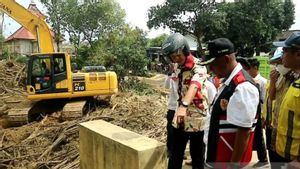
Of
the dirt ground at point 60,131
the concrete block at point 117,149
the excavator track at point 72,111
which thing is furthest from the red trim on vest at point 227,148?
the excavator track at point 72,111

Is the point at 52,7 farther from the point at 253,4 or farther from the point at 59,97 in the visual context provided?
the point at 59,97

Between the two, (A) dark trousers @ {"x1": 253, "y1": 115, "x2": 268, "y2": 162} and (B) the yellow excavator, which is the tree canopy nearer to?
(B) the yellow excavator

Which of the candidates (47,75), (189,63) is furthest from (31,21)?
(189,63)

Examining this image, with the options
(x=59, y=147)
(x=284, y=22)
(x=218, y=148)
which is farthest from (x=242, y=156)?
(x=284, y=22)

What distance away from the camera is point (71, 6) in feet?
91.5

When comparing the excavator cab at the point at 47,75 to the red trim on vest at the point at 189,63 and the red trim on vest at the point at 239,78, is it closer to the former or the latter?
the red trim on vest at the point at 189,63

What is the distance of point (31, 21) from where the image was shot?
10258 mm

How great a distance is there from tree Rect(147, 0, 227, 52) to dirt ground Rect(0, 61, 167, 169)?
15605mm

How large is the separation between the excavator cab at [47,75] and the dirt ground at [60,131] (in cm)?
77

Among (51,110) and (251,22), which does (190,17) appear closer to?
(251,22)

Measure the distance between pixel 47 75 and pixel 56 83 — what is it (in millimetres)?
319

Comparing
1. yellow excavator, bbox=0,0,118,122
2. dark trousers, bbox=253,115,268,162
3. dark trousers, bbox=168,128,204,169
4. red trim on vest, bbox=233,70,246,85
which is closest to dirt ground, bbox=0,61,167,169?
yellow excavator, bbox=0,0,118,122

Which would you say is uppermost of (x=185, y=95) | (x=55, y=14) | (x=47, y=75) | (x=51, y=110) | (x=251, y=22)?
(x=55, y=14)

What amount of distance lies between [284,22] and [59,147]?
2972 centimetres
